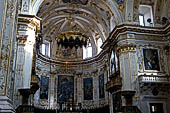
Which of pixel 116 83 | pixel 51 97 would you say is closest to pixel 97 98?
pixel 51 97

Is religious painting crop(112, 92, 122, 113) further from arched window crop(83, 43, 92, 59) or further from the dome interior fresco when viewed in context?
arched window crop(83, 43, 92, 59)

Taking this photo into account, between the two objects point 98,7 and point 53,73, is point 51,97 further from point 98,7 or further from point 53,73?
point 98,7

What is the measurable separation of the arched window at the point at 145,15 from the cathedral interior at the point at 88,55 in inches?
2.9

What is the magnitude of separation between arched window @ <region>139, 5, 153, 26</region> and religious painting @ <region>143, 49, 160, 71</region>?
3.23 metres

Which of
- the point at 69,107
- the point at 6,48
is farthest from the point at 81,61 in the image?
the point at 6,48

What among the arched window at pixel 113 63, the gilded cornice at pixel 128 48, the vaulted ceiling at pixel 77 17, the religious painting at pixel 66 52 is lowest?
the arched window at pixel 113 63

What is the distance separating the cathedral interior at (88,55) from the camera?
51.3ft

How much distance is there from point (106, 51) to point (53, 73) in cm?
779

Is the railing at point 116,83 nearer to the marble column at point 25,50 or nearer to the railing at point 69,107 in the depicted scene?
the marble column at point 25,50

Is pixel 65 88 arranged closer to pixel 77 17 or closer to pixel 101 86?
pixel 101 86

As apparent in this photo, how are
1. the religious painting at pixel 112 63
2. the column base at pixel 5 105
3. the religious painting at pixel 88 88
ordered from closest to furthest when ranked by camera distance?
the column base at pixel 5 105, the religious painting at pixel 112 63, the religious painting at pixel 88 88

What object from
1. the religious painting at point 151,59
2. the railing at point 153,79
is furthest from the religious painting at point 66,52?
the railing at point 153,79

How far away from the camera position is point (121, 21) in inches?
763

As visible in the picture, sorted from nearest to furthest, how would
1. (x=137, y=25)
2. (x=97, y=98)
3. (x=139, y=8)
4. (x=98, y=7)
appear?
(x=137, y=25)
(x=139, y=8)
(x=98, y=7)
(x=97, y=98)
